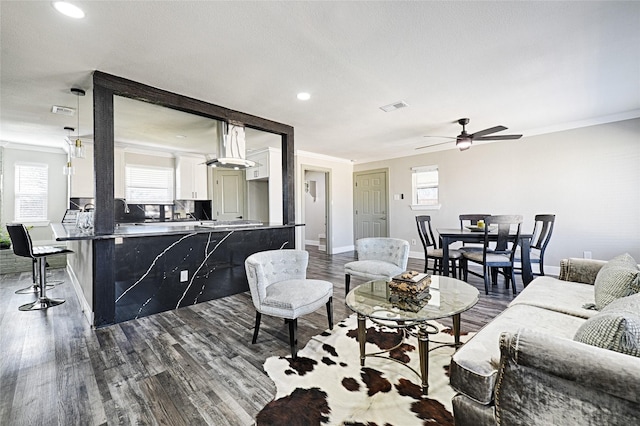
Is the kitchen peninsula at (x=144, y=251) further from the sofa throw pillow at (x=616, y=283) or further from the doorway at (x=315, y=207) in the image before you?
the doorway at (x=315, y=207)

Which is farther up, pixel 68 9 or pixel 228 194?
pixel 68 9

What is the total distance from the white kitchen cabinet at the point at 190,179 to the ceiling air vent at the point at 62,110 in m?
2.37

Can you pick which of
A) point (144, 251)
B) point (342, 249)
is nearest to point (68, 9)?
point (144, 251)

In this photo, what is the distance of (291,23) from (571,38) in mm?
2181

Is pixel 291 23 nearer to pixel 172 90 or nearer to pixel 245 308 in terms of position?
pixel 172 90

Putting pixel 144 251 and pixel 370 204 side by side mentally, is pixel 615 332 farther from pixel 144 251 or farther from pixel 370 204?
pixel 370 204

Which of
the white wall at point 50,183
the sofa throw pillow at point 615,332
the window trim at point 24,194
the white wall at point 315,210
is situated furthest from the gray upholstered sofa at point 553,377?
the window trim at point 24,194

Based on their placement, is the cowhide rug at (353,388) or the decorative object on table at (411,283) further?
the decorative object on table at (411,283)

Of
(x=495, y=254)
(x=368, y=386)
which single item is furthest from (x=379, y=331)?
(x=495, y=254)

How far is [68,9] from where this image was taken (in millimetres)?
1805

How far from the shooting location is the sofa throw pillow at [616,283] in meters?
1.54

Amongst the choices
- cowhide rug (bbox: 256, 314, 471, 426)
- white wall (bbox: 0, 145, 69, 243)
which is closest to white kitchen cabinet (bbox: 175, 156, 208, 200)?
white wall (bbox: 0, 145, 69, 243)

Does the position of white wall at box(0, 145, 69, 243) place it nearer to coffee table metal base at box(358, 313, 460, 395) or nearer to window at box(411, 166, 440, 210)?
coffee table metal base at box(358, 313, 460, 395)

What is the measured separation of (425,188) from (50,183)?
7.84m
